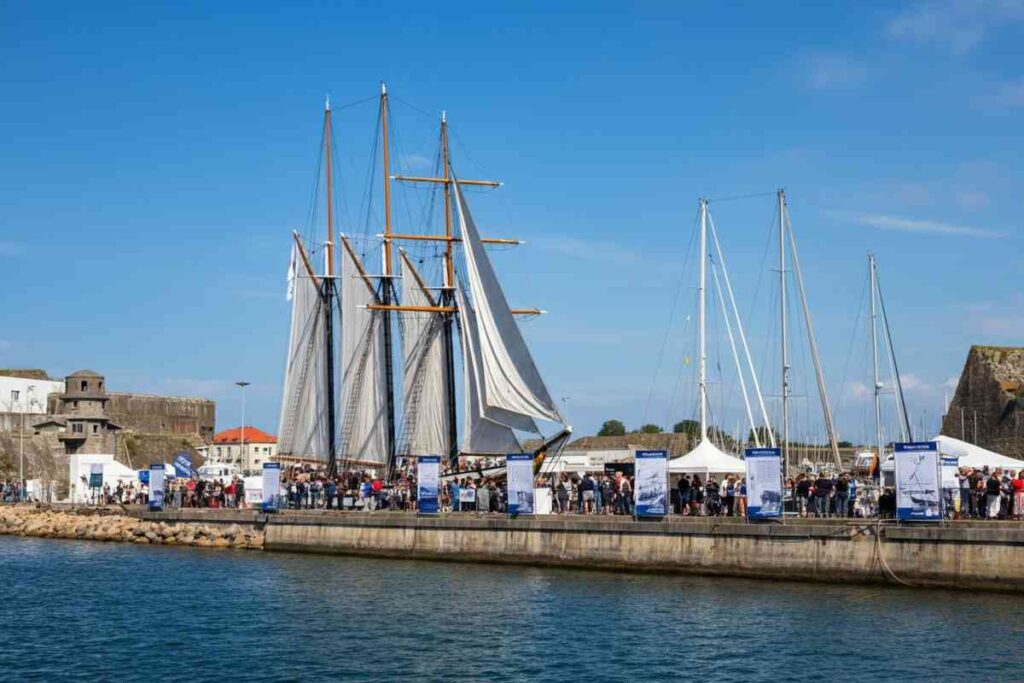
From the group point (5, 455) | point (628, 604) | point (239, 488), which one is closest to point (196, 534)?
point (239, 488)

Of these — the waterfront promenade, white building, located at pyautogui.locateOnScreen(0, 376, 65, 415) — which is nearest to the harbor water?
the waterfront promenade

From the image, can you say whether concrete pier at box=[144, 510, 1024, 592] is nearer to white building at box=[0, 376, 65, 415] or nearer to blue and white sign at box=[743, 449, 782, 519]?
blue and white sign at box=[743, 449, 782, 519]

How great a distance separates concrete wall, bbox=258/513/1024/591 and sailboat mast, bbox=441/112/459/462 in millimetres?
13945

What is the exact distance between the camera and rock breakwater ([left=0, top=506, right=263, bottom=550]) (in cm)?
5703

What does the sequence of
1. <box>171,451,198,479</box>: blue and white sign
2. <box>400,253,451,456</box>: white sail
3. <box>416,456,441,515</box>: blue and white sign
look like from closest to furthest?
<box>416,456,441,515</box>: blue and white sign
<box>400,253,451,456</box>: white sail
<box>171,451,198,479</box>: blue and white sign

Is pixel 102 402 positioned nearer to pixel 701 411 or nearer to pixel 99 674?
pixel 701 411

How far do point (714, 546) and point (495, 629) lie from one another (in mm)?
10207

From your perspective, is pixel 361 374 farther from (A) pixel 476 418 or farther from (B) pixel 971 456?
(B) pixel 971 456

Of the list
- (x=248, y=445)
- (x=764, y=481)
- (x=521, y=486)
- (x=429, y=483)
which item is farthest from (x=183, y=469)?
(x=248, y=445)

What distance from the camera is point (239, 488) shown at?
2463 inches

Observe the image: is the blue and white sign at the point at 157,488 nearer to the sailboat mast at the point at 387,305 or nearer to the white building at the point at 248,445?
the sailboat mast at the point at 387,305

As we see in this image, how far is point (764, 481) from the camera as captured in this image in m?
38.8

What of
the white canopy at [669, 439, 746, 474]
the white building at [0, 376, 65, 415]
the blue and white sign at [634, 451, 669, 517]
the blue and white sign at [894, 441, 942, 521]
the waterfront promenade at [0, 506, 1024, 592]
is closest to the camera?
the waterfront promenade at [0, 506, 1024, 592]

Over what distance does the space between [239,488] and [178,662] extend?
33707 millimetres
